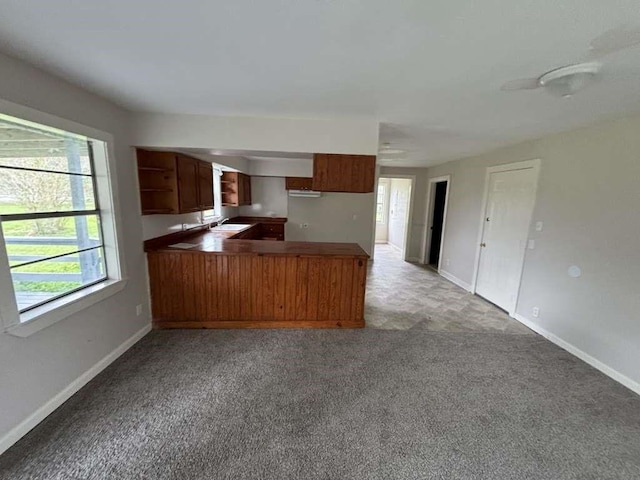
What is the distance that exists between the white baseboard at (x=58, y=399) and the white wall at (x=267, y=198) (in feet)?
12.7

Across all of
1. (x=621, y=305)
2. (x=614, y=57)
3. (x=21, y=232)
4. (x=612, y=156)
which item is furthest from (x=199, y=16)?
(x=621, y=305)

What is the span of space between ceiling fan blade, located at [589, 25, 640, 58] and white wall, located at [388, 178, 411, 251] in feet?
17.6

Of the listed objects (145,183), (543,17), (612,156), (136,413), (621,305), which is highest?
(543,17)

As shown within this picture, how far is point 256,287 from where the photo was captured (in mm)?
3100

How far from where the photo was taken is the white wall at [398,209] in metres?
7.04

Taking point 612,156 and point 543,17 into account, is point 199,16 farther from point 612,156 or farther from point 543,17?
point 612,156

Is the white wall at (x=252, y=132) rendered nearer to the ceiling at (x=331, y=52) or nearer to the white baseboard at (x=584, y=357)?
the ceiling at (x=331, y=52)

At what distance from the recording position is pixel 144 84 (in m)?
1.98

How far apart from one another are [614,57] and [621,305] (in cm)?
216

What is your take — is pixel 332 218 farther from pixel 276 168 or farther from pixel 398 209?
pixel 398 209

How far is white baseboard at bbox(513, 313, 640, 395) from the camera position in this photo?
7.50 ft

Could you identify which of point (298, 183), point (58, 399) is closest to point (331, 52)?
point (58, 399)

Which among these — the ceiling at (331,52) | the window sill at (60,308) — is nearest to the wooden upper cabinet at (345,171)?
the ceiling at (331,52)

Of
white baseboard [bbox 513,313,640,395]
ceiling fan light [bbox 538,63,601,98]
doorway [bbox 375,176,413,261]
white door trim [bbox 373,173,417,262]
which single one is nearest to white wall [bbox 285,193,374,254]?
doorway [bbox 375,176,413,261]
